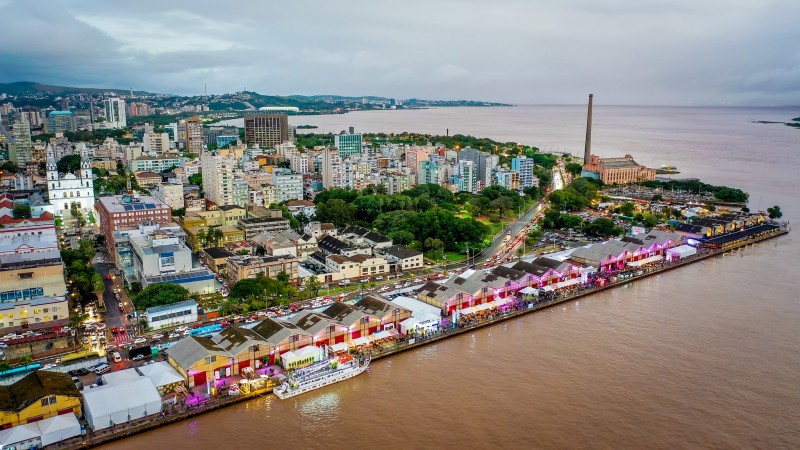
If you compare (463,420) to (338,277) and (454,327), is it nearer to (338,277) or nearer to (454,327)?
(454,327)

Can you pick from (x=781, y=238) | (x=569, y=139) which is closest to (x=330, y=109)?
(x=569, y=139)

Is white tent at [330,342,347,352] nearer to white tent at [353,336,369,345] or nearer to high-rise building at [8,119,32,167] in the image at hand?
white tent at [353,336,369,345]

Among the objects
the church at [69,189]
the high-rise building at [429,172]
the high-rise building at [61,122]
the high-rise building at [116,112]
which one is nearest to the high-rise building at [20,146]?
the church at [69,189]

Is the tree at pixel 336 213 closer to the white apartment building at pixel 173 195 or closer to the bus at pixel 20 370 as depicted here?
the white apartment building at pixel 173 195

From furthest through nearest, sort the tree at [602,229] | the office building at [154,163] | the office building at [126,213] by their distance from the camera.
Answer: the office building at [154,163] → the tree at [602,229] → the office building at [126,213]

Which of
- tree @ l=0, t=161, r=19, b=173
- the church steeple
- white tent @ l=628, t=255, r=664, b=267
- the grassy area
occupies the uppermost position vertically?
the church steeple

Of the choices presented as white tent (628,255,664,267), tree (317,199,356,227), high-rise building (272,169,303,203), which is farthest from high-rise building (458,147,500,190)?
white tent (628,255,664,267)

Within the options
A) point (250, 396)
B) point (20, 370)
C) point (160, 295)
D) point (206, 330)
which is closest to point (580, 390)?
point (250, 396)
